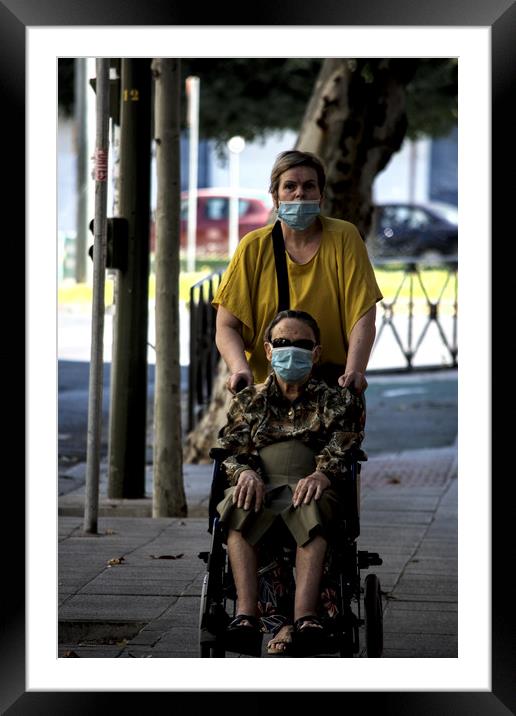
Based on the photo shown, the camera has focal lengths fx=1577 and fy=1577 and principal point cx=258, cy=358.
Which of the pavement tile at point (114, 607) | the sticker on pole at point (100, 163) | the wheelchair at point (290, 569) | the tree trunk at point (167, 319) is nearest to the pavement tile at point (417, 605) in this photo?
the pavement tile at point (114, 607)

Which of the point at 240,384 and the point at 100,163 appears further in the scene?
the point at 100,163

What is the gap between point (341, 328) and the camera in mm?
6414

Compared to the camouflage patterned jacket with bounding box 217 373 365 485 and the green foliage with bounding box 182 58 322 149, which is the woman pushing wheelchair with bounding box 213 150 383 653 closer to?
the camouflage patterned jacket with bounding box 217 373 365 485

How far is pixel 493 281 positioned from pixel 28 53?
1831mm

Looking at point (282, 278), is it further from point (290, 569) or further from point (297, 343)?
point (290, 569)

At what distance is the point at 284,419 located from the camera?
6039 mm

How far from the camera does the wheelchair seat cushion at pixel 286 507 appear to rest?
5848 mm

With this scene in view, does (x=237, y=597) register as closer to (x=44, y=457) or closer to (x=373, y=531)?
(x=44, y=457)

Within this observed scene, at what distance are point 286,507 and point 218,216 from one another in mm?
28408

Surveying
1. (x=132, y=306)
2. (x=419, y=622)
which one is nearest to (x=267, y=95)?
(x=132, y=306)

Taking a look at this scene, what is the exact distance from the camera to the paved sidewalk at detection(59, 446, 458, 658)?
697 centimetres

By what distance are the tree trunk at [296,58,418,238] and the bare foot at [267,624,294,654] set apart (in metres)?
5.88

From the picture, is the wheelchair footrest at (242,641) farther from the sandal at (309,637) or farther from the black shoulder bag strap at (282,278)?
the black shoulder bag strap at (282,278)

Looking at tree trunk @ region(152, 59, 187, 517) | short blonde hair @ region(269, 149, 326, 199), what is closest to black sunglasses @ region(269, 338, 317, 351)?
short blonde hair @ region(269, 149, 326, 199)
